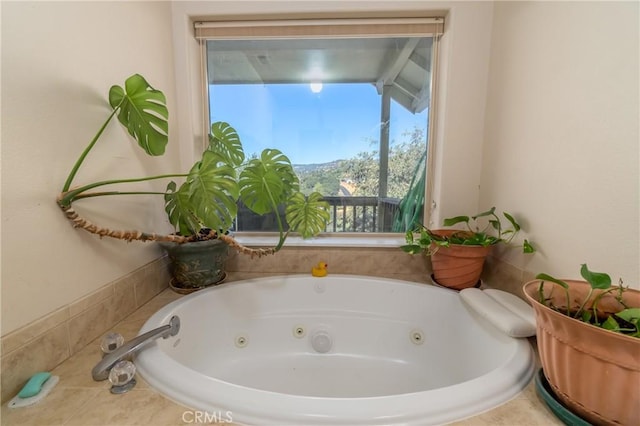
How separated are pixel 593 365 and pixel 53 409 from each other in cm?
116

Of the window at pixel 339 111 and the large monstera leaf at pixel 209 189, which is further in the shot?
the window at pixel 339 111

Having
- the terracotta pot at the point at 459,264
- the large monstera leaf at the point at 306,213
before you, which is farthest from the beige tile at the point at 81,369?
the terracotta pot at the point at 459,264

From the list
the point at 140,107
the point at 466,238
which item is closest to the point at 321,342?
the point at 466,238

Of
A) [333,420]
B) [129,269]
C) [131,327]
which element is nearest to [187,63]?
[129,269]

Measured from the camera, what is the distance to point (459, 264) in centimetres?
120

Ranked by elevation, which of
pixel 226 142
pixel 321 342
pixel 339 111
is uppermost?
pixel 339 111

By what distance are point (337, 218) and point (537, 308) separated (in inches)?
46.4

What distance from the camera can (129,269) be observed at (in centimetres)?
108

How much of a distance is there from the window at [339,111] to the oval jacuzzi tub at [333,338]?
1.55ft

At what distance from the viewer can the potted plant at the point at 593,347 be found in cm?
48

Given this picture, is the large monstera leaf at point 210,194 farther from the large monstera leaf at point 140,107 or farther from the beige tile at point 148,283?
the beige tile at point 148,283

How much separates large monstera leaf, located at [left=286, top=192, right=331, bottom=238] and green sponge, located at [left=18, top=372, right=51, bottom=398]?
98 centimetres

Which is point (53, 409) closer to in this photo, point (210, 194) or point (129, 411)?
point (129, 411)

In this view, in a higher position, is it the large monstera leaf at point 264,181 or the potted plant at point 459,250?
the large monstera leaf at point 264,181
